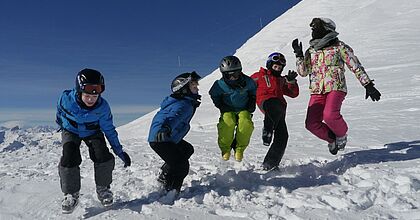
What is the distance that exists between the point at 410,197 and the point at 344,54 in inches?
94.0

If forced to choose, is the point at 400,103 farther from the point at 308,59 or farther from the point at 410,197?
the point at 410,197

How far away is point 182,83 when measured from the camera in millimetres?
4871

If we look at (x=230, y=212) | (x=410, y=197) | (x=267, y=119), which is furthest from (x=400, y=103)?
(x=230, y=212)

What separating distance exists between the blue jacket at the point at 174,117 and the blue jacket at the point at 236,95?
76 cm

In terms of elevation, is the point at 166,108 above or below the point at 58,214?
above

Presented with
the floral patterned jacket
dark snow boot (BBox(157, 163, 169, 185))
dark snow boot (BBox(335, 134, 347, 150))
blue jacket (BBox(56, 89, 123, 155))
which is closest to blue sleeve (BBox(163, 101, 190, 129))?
dark snow boot (BBox(157, 163, 169, 185))

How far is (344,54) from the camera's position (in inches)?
220

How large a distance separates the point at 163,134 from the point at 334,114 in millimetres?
2576

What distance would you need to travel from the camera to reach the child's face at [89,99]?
4.20m

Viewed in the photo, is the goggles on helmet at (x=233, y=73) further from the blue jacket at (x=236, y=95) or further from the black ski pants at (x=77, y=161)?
the black ski pants at (x=77, y=161)

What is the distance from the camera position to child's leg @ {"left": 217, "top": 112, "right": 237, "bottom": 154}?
559cm

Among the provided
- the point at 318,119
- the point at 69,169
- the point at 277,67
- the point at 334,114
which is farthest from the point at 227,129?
the point at 69,169

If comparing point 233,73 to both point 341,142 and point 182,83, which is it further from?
point 341,142

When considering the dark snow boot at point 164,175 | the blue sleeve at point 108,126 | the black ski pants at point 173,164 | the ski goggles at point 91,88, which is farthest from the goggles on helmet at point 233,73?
the ski goggles at point 91,88
